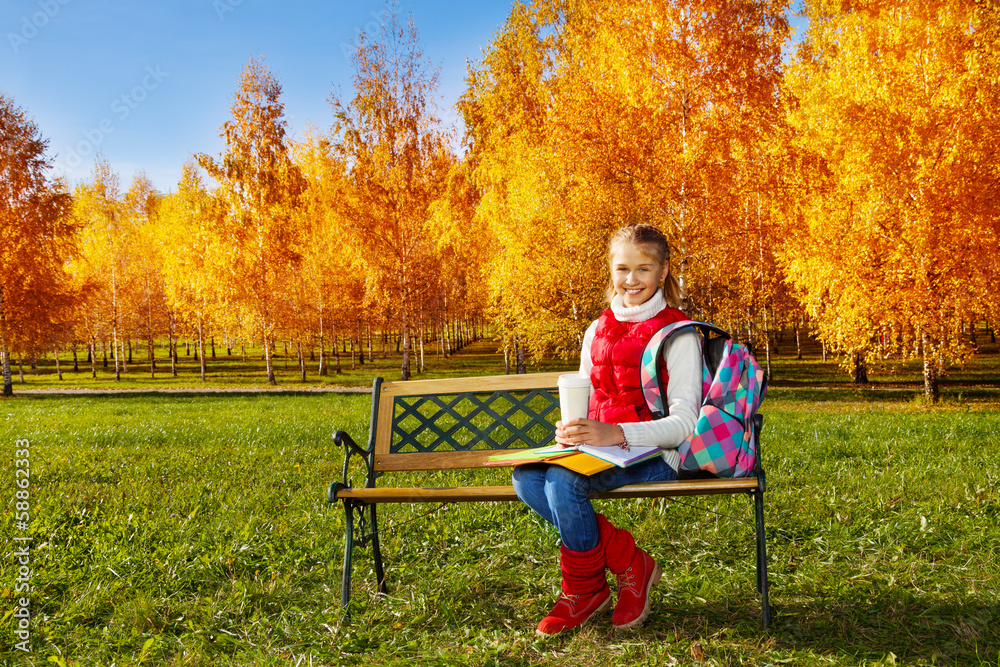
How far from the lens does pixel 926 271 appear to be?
11320 millimetres

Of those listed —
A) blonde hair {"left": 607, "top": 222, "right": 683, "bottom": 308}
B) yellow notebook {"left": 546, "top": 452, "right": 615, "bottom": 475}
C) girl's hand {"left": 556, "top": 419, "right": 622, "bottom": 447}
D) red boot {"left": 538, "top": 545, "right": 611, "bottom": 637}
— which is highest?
blonde hair {"left": 607, "top": 222, "right": 683, "bottom": 308}

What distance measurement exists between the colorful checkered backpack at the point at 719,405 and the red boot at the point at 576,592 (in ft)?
1.91

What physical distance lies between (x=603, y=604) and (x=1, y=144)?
77.4 feet

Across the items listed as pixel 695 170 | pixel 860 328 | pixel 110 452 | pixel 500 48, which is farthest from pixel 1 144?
pixel 860 328

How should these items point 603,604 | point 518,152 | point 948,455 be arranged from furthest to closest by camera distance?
point 518,152
point 948,455
point 603,604

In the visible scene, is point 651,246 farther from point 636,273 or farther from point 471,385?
point 471,385

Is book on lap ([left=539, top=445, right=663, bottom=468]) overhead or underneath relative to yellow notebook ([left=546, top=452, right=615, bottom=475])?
overhead

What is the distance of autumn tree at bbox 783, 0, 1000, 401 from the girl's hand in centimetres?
1046

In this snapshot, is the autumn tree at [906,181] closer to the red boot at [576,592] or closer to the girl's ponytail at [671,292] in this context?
the girl's ponytail at [671,292]

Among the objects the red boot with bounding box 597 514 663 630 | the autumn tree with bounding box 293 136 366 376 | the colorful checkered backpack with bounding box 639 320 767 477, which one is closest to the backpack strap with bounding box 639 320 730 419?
the colorful checkered backpack with bounding box 639 320 767 477

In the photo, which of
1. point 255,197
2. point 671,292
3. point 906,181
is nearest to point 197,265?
point 255,197

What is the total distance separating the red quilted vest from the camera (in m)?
2.84

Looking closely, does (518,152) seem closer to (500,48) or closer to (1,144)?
(500,48)

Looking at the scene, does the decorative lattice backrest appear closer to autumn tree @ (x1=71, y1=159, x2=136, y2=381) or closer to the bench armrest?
the bench armrest
